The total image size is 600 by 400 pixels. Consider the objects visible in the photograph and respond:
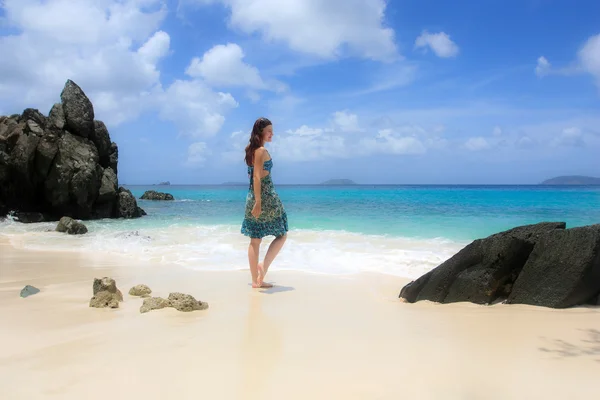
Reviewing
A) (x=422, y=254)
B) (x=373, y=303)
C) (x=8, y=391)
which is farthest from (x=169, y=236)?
(x=8, y=391)

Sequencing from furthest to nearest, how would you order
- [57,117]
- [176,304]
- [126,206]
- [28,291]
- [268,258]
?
[126,206] < [57,117] < [268,258] < [28,291] < [176,304]

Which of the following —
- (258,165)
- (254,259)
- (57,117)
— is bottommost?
(254,259)

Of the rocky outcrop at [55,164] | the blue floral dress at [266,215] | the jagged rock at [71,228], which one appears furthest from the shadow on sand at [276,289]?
the rocky outcrop at [55,164]

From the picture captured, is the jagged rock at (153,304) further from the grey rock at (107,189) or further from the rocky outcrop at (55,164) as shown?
the grey rock at (107,189)

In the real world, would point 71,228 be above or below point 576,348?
below

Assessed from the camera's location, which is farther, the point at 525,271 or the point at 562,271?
the point at 525,271

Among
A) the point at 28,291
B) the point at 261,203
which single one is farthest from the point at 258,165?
the point at 28,291

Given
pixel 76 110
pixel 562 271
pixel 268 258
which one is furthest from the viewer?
pixel 76 110

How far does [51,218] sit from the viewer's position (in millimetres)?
22281

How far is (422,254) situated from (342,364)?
7062mm

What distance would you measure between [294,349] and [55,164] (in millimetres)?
22770

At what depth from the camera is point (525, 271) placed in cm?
479

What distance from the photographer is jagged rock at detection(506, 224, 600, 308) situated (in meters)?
4.36

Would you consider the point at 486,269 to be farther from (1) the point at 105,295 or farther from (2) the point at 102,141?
(2) the point at 102,141
